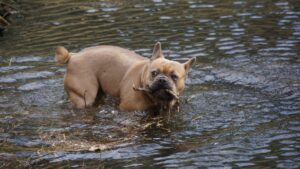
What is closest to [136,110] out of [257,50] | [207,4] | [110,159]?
[110,159]

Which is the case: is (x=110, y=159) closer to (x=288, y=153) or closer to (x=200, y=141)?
(x=200, y=141)

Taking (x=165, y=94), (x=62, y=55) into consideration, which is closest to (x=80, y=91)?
(x=62, y=55)

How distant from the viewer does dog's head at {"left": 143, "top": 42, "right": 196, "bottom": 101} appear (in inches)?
389

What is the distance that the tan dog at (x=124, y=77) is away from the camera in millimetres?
10055

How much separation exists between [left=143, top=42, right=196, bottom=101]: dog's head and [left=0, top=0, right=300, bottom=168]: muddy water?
1.25ft

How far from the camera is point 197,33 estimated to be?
1460 centimetres

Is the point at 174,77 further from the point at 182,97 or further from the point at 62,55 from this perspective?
the point at 62,55

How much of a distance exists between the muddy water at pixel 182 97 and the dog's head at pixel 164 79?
382mm

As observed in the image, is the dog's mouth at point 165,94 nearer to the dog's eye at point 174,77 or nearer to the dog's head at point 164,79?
the dog's head at point 164,79

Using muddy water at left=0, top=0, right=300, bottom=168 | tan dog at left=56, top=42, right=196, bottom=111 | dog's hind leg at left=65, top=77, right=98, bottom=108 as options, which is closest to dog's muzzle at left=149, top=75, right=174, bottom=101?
tan dog at left=56, top=42, right=196, bottom=111

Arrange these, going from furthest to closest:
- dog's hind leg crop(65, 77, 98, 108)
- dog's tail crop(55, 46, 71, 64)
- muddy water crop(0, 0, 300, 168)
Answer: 1. dog's tail crop(55, 46, 71, 64)
2. dog's hind leg crop(65, 77, 98, 108)
3. muddy water crop(0, 0, 300, 168)

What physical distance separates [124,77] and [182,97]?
984 mm

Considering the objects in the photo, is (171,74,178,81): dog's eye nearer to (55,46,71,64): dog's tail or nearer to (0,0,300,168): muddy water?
(0,0,300,168): muddy water

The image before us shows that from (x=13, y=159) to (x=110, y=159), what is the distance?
3.71 ft
